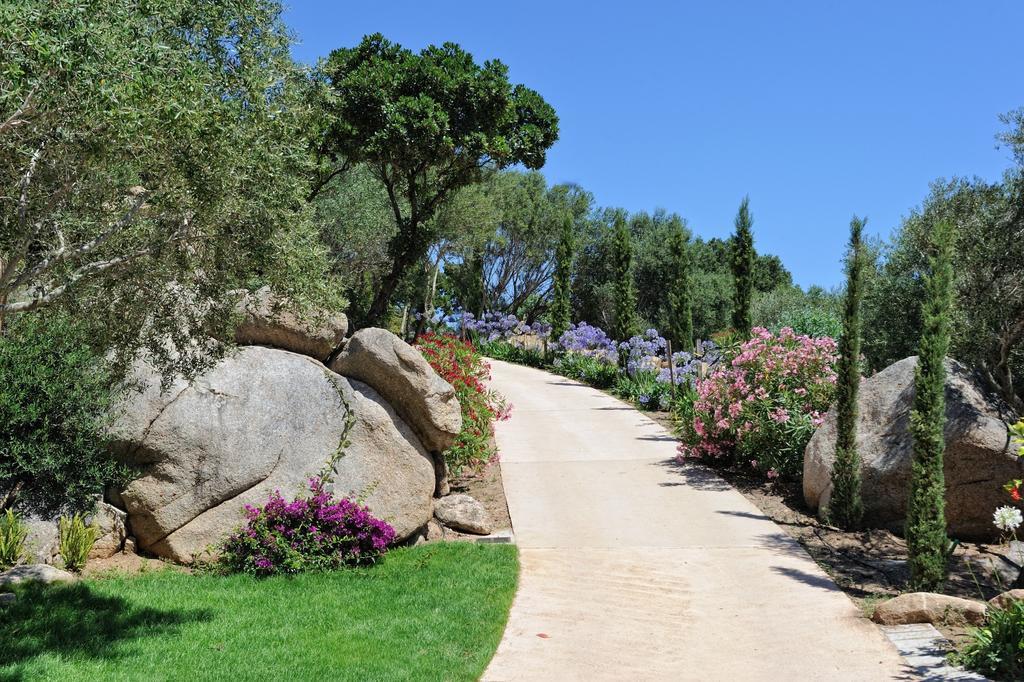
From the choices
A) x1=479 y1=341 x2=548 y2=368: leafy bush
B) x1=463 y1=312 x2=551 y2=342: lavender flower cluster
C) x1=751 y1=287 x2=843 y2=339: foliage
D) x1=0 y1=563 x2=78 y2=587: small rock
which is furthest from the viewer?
x1=463 y1=312 x2=551 y2=342: lavender flower cluster

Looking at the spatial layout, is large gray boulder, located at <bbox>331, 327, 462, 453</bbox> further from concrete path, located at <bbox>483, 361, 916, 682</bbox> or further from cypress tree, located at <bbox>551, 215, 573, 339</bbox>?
cypress tree, located at <bbox>551, 215, 573, 339</bbox>

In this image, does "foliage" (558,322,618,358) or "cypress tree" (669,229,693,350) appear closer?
"cypress tree" (669,229,693,350)

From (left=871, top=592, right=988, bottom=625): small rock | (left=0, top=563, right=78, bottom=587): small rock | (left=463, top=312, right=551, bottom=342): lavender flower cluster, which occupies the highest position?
(left=463, top=312, right=551, bottom=342): lavender flower cluster

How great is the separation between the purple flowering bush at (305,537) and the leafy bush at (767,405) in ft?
21.4

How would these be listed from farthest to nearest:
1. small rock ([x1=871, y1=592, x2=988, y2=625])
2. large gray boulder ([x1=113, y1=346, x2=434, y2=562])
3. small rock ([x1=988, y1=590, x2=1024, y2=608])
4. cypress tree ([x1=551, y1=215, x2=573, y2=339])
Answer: cypress tree ([x1=551, y1=215, x2=573, y2=339])
large gray boulder ([x1=113, y1=346, x2=434, y2=562])
small rock ([x1=871, y1=592, x2=988, y2=625])
small rock ([x1=988, y1=590, x2=1024, y2=608])

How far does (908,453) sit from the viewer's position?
1111 cm

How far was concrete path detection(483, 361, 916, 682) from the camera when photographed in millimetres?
7180

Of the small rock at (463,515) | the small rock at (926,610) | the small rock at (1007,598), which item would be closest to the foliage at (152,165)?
the small rock at (463,515)

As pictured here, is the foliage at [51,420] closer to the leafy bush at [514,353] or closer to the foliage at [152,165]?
the foliage at [152,165]

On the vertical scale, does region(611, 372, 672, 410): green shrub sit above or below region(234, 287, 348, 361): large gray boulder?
below

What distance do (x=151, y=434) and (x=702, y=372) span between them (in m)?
13.3

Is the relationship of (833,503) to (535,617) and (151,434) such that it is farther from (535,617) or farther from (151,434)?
(151,434)

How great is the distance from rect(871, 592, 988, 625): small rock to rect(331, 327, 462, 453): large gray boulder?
5.50 metres

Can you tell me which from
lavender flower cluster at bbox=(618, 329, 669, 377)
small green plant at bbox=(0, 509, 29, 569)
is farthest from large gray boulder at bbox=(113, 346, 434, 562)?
lavender flower cluster at bbox=(618, 329, 669, 377)
